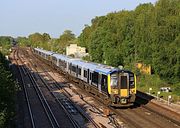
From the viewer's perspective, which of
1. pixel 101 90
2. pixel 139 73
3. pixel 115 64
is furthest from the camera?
pixel 115 64

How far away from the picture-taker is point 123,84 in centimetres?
2659

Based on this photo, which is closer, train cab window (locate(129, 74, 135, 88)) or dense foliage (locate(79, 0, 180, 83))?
train cab window (locate(129, 74, 135, 88))

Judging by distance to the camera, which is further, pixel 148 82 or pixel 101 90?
pixel 148 82

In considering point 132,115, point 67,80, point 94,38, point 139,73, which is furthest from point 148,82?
point 94,38

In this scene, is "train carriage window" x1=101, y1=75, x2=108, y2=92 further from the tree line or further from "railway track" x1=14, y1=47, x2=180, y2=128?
the tree line

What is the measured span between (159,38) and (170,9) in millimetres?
3569

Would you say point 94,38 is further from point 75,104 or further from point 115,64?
point 75,104

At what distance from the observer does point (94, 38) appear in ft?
226

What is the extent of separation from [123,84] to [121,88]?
0.95ft

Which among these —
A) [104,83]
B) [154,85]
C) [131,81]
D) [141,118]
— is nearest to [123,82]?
[131,81]

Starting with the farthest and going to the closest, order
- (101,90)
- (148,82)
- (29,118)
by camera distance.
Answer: (148,82), (101,90), (29,118)

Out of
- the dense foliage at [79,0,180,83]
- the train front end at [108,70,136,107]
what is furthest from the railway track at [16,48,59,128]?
the dense foliage at [79,0,180,83]

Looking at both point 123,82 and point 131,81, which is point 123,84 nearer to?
point 123,82

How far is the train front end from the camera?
2647 centimetres
